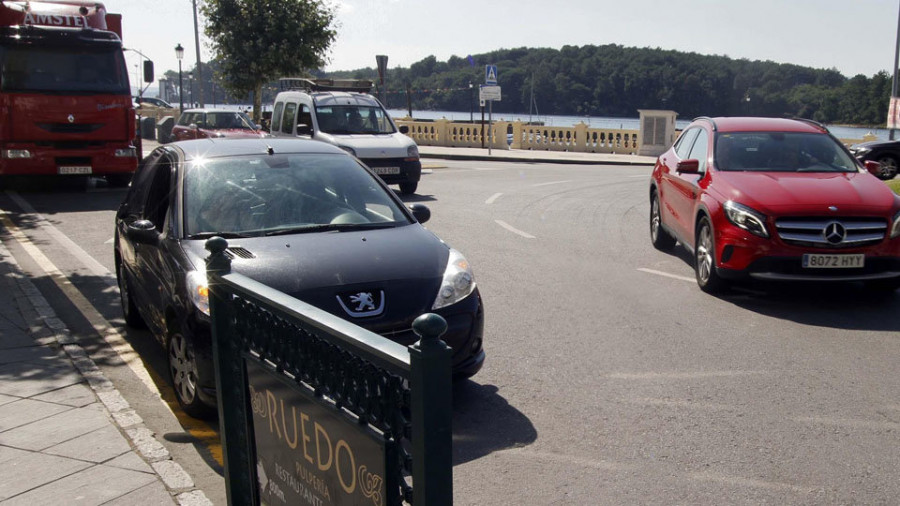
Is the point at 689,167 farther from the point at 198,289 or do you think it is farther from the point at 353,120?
the point at 353,120

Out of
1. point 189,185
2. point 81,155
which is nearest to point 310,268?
point 189,185

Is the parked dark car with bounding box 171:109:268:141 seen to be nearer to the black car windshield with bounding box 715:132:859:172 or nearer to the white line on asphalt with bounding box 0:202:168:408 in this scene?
the white line on asphalt with bounding box 0:202:168:408

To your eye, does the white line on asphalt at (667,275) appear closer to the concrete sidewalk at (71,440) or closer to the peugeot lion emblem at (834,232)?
the peugeot lion emblem at (834,232)

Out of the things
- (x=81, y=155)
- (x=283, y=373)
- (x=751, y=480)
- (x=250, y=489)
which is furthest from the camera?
(x=81, y=155)

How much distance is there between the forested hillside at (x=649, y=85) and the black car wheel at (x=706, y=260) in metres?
16.9

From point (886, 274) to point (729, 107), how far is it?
28.0 metres

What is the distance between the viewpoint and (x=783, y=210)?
25.9ft

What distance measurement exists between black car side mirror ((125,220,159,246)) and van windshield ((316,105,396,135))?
12235mm

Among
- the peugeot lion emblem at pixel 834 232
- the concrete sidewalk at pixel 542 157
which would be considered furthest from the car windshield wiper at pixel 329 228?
the concrete sidewalk at pixel 542 157

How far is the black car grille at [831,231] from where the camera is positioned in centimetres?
781

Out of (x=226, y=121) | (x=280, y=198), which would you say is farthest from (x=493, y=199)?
(x=226, y=121)

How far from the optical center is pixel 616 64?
5084 centimetres

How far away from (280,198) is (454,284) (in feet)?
4.89

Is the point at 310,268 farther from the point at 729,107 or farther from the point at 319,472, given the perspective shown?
the point at 729,107
